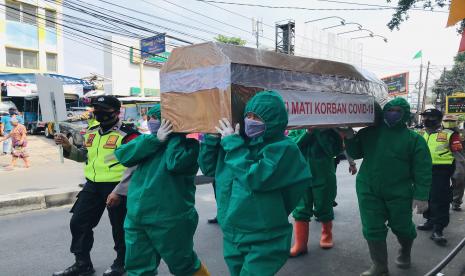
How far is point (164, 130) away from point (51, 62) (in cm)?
2796

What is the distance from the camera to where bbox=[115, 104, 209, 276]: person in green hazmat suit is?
115 inches

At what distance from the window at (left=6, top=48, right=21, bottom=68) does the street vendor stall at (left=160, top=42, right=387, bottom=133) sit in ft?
86.6

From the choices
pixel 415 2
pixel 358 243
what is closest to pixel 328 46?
pixel 415 2

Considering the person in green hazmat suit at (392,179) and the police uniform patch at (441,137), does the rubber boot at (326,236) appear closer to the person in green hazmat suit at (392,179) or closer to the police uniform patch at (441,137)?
the person in green hazmat suit at (392,179)

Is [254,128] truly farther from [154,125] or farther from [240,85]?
[154,125]

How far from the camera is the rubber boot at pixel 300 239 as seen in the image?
178 inches

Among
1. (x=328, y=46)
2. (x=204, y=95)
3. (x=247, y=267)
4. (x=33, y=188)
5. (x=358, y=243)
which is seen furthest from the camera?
(x=328, y=46)

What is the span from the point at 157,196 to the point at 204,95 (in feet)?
2.60

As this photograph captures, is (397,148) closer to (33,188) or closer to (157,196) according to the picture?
(157,196)

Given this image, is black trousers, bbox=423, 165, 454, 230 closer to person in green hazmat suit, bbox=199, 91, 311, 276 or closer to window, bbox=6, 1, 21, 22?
person in green hazmat suit, bbox=199, 91, 311, 276

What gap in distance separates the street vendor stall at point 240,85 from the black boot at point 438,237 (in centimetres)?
248

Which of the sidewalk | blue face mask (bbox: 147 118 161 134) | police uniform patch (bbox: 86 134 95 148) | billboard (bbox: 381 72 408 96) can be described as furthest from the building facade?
billboard (bbox: 381 72 408 96)

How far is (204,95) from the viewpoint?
2.70 meters

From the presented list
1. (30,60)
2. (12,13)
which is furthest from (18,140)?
(30,60)
